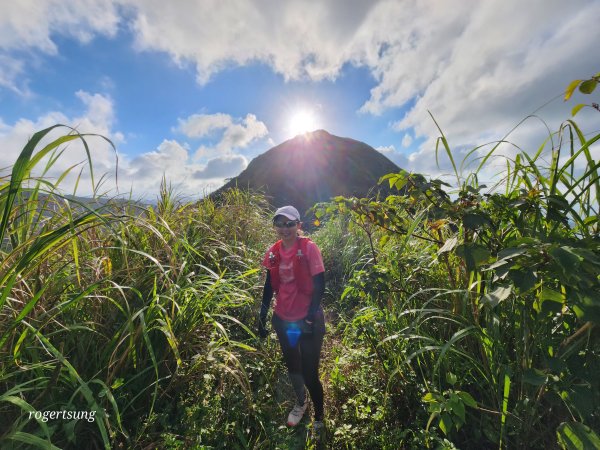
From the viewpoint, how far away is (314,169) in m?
18.4

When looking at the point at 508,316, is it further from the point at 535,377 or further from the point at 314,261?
the point at 314,261

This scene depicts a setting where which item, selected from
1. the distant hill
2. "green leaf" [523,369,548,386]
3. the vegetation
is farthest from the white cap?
the distant hill

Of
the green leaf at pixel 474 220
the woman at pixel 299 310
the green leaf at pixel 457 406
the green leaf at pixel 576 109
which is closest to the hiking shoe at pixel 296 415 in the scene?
the woman at pixel 299 310

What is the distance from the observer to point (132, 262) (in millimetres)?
2367

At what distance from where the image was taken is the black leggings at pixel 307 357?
2.33 metres

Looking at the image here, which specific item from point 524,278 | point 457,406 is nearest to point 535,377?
point 457,406

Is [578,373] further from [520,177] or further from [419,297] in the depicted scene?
[419,297]

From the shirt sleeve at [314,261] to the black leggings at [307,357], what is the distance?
37 cm

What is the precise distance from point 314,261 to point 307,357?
803mm

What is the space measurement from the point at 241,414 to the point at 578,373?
2.04 metres

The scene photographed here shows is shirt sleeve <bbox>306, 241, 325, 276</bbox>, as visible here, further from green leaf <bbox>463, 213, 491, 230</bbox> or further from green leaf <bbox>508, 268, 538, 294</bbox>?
green leaf <bbox>508, 268, 538, 294</bbox>

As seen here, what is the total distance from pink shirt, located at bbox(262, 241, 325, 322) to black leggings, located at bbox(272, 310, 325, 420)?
0.09 meters

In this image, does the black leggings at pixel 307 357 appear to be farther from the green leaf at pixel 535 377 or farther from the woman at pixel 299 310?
the green leaf at pixel 535 377

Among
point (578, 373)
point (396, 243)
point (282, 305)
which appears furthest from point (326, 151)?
point (578, 373)
